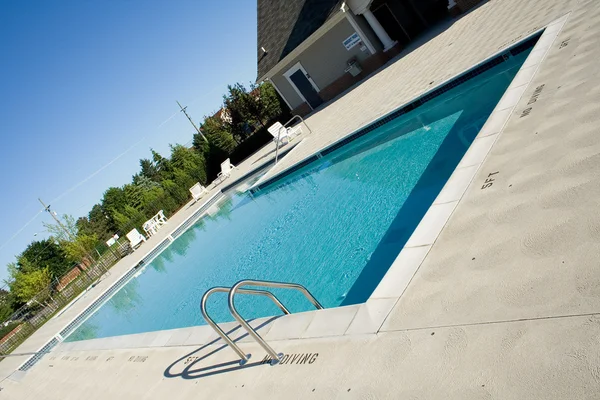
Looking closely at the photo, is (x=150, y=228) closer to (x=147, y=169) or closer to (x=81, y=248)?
(x=81, y=248)

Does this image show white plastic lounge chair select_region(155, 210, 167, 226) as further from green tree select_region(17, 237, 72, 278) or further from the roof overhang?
green tree select_region(17, 237, 72, 278)

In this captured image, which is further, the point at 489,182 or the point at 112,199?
the point at 112,199

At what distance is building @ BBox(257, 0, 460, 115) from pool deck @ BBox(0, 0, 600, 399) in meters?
13.4

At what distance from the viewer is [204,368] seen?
5.68 metres

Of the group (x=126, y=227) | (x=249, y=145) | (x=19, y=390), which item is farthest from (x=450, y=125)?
(x=126, y=227)

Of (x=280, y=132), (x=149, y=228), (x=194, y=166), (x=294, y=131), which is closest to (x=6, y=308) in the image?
(x=149, y=228)

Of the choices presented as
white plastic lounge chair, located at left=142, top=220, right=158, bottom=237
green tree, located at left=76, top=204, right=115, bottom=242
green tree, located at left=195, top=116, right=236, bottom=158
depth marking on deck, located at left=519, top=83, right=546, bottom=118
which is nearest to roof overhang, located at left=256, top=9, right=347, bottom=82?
green tree, located at left=195, top=116, right=236, bottom=158

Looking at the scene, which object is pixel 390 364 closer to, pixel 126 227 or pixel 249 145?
pixel 249 145

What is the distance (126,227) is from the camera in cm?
2955

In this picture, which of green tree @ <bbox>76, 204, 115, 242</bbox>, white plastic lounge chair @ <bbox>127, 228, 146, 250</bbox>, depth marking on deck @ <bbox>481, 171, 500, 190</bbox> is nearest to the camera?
depth marking on deck @ <bbox>481, 171, 500, 190</bbox>

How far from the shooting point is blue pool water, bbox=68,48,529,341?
7734mm

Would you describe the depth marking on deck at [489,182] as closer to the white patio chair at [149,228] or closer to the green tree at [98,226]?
the white patio chair at [149,228]

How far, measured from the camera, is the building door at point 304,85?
2367 centimetres

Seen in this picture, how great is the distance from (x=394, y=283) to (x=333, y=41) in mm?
18979
